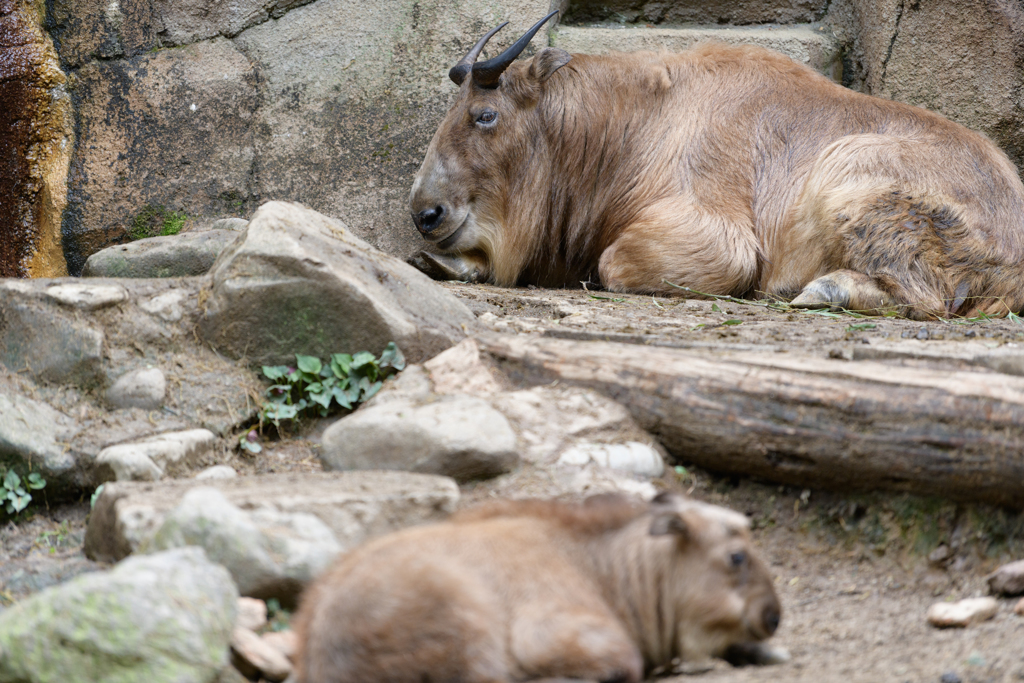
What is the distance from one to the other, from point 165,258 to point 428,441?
8.30 feet

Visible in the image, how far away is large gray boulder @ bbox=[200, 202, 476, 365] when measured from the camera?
3621 mm

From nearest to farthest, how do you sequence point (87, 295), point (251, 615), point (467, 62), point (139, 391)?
1. point (251, 615)
2. point (139, 391)
3. point (87, 295)
4. point (467, 62)

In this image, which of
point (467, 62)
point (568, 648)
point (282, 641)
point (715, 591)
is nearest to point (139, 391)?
Answer: point (282, 641)

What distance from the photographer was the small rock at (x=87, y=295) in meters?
3.66

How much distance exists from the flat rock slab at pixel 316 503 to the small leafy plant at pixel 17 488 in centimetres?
70

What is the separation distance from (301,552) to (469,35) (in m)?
4.83

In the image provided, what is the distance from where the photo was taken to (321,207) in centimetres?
645

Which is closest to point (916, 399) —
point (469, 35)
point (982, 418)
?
point (982, 418)

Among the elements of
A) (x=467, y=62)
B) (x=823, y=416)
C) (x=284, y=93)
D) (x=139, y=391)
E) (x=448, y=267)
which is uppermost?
(x=467, y=62)

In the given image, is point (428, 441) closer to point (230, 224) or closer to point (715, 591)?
point (715, 591)

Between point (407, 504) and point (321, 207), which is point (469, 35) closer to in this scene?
point (321, 207)

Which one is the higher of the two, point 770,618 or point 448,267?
point 770,618

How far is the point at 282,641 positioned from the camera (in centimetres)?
226

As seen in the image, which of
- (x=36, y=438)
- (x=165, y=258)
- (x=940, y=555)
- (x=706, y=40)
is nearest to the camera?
(x=940, y=555)
